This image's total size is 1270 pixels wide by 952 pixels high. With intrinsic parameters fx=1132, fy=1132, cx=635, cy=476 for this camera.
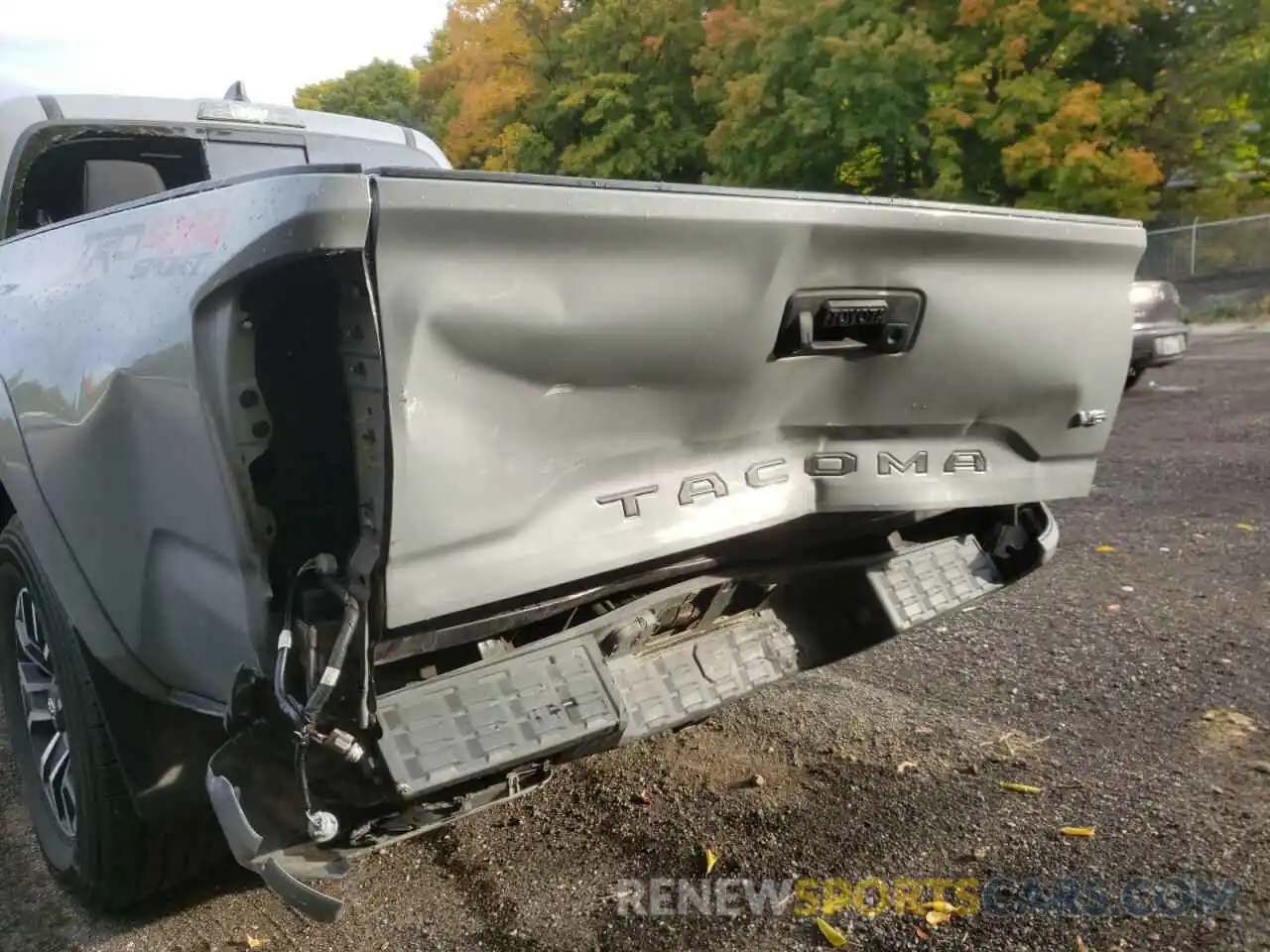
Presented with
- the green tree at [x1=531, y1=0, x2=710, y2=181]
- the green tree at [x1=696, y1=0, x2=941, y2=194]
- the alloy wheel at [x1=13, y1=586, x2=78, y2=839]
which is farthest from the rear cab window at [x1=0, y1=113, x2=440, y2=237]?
the green tree at [x1=531, y1=0, x2=710, y2=181]

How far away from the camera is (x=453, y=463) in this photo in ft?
6.81

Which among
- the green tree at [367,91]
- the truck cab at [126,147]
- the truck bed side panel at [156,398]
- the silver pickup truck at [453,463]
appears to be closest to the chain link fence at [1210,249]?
the truck cab at [126,147]

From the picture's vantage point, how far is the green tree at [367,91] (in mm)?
50125

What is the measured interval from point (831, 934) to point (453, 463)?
1.45 meters

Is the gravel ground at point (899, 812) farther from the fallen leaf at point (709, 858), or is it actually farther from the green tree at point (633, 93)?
the green tree at point (633, 93)

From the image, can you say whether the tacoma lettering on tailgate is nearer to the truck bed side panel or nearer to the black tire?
the truck bed side panel

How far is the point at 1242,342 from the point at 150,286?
16511mm

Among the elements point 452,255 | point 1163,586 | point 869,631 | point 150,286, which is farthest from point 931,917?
point 1163,586

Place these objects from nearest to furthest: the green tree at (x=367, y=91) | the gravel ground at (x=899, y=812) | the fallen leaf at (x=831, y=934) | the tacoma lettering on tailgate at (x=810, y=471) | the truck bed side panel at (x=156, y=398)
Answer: the truck bed side panel at (x=156, y=398), the tacoma lettering on tailgate at (x=810, y=471), the fallen leaf at (x=831, y=934), the gravel ground at (x=899, y=812), the green tree at (x=367, y=91)

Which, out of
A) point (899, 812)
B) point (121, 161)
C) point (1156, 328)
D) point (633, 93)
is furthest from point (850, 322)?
point (633, 93)

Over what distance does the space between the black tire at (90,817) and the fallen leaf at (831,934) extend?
1517mm

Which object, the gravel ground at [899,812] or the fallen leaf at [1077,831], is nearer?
the gravel ground at [899,812]

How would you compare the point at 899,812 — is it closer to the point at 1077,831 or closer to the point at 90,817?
the point at 1077,831

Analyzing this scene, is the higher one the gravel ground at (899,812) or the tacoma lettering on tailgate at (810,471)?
the tacoma lettering on tailgate at (810,471)
